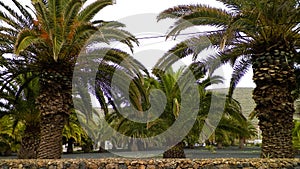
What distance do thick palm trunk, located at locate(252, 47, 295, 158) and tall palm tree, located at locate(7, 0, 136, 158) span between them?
4.15m

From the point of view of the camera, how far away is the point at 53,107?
1169 cm

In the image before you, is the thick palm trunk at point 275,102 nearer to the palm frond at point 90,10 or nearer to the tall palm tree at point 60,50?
the tall palm tree at point 60,50

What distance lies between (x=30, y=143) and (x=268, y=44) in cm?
1152

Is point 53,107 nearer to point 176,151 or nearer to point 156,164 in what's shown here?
point 156,164

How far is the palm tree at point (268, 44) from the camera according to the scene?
1042cm

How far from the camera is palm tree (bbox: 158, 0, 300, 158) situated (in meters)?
10.4

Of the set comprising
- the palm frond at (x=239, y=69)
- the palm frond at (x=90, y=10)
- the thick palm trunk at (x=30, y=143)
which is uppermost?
the palm frond at (x=90, y=10)

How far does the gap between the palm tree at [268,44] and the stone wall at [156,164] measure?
1725 mm

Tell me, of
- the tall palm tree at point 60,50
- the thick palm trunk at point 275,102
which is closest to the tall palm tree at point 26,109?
the tall palm tree at point 60,50

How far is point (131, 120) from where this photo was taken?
18.3 m

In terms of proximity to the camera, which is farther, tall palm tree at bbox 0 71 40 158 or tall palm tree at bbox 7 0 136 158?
tall palm tree at bbox 0 71 40 158

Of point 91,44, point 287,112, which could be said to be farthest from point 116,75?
point 287,112

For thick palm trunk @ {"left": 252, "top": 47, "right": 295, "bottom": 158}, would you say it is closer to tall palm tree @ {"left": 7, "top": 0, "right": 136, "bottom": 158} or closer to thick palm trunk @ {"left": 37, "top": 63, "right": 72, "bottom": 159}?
tall palm tree @ {"left": 7, "top": 0, "right": 136, "bottom": 158}

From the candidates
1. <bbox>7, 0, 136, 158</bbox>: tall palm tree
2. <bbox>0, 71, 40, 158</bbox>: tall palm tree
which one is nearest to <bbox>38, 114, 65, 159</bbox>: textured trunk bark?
<bbox>7, 0, 136, 158</bbox>: tall palm tree
